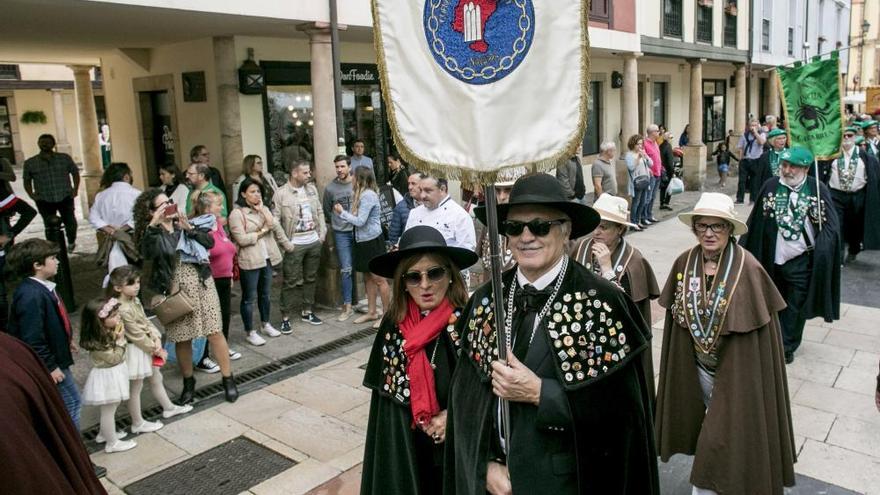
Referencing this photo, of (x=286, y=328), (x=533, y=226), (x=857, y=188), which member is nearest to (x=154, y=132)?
(x=286, y=328)

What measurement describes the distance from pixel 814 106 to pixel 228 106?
8212 mm

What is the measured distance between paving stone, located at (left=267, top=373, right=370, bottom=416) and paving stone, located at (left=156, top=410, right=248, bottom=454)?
2.10 ft

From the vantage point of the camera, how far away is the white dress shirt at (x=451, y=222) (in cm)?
664

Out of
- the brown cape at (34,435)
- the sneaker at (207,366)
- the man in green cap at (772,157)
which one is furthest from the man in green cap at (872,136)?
the brown cape at (34,435)

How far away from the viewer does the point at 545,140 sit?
2.58m

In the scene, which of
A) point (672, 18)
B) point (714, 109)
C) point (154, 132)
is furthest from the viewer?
point (714, 109)

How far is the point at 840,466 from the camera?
4.84 m

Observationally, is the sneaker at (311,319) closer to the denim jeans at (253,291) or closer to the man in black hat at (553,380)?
the denim jeans at (253,291)

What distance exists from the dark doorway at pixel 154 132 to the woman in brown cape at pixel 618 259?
10.8 metres

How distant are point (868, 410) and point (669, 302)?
8.31 ft

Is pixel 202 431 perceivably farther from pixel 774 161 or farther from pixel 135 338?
pixel 774 161

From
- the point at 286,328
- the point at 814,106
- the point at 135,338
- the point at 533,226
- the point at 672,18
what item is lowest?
the point at 286,328

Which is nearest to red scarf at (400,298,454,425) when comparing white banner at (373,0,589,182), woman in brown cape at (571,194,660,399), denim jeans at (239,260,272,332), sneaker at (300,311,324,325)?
white banner at (373,0,589,182)

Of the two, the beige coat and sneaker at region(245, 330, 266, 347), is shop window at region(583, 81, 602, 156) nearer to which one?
the beige coat
